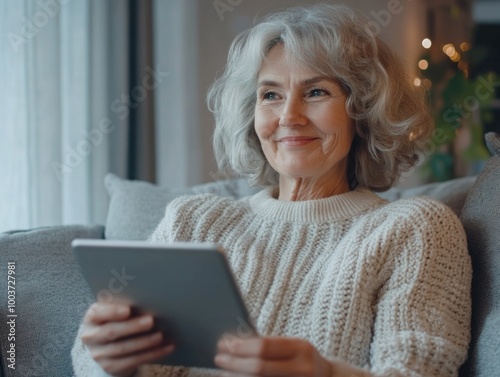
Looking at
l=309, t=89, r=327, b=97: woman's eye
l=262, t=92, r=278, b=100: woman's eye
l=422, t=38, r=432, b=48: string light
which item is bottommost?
l=262, t=92, r=278, b=100: woman's eye

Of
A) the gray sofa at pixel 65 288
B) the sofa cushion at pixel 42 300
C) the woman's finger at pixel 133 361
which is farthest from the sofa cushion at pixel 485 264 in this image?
the sofa cushion at pixel 42 300

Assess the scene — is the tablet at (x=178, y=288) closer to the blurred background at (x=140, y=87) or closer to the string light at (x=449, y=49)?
the blurred background at (x=140, y=87)

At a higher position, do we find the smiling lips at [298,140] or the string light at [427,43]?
the string light at [427,43]

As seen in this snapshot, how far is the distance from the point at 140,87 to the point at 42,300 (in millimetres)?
1400

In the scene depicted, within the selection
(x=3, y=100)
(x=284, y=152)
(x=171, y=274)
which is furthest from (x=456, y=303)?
(x=3, y=100)

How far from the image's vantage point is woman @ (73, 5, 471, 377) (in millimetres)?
1238

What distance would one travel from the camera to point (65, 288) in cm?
161

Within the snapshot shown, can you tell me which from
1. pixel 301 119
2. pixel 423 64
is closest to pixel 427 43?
pixel 423 64

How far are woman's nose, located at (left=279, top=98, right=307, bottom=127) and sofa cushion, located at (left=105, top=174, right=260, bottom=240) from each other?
45 centimetres

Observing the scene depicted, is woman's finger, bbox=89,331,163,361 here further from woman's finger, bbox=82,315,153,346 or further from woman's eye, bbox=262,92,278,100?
woman's eye, bbox=262,92,278,100

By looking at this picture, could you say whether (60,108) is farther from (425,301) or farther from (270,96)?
(425,301)

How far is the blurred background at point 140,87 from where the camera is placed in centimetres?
219

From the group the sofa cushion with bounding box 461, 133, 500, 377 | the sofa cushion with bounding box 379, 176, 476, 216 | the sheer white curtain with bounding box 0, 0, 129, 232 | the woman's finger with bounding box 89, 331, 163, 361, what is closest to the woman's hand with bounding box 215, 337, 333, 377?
the woman's finger with bounding box 89, 331, 163, 361

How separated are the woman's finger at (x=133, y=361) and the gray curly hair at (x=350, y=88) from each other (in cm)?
65
